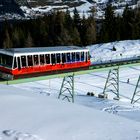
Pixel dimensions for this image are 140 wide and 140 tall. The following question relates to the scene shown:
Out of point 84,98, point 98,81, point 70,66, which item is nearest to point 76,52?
point 70,66

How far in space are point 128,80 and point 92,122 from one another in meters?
42.0

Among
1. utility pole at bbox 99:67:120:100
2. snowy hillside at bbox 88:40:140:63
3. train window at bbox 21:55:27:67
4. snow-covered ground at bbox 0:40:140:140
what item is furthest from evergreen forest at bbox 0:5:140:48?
snow-covered ground at bbox 0:40:140:140

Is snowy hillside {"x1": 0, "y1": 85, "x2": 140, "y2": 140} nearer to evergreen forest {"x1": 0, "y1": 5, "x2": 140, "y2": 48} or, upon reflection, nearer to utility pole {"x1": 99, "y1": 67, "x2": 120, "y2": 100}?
utility pole {"x1": 99, "y1": 67, "x2": 120, "y2": 100}

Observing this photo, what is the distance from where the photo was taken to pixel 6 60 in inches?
1629

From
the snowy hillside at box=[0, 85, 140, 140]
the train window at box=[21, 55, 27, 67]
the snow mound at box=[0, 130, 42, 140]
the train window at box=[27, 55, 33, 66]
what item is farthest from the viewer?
the train window at box=[27, 55, 33, 66]

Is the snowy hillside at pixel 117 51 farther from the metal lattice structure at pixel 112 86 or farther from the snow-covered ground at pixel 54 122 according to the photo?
the snow-covered ground at pixel 54 122

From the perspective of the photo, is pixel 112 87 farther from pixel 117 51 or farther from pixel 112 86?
pixel 117 51

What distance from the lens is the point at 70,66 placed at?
46094 mm

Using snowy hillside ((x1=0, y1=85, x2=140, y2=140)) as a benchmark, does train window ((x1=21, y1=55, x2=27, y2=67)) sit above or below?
below

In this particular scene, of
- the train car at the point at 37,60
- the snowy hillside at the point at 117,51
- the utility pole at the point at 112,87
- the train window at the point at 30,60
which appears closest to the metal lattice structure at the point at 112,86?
the utility pole at the point at 112,87

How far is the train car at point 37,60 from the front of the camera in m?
40.6

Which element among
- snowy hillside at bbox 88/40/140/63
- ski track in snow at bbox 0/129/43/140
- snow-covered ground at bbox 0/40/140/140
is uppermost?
ski track in snow at bbox 0/129/43/140

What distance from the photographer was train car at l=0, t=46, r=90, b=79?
133 feet

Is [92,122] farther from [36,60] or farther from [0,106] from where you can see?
[36,60]
